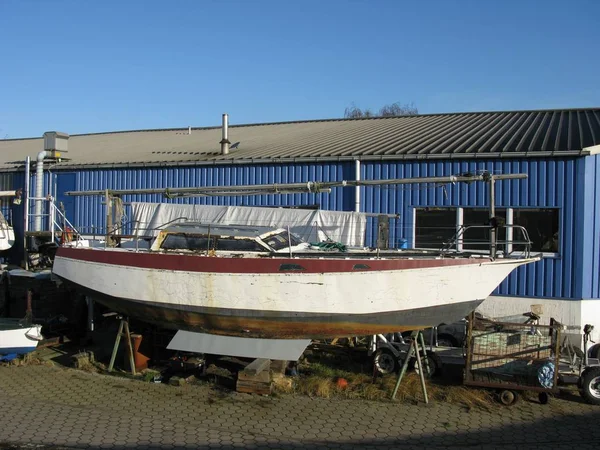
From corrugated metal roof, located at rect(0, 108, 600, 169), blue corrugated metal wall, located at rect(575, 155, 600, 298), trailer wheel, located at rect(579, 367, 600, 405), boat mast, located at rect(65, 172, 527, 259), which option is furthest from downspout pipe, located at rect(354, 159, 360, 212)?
trailer wheel, located at rect(579, 367, 600, 405)

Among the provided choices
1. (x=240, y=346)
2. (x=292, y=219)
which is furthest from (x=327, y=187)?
(x=240, y=346)

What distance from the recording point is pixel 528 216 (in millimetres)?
12742

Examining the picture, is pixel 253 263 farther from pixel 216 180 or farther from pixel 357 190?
pixel 216 180

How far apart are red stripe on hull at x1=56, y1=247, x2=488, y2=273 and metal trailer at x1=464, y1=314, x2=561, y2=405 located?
1.22m

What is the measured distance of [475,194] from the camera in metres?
13.0

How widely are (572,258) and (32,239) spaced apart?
13.9 meters

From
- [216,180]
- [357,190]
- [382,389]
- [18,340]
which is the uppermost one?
[216,180]

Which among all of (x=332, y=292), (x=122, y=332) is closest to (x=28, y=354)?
(x=122, y=332)

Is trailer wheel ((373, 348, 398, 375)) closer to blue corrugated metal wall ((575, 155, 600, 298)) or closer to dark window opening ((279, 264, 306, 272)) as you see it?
dark window opening ((279, 264, 306, 272))

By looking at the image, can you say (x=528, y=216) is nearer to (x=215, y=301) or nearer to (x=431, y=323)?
(x=431, y=323)

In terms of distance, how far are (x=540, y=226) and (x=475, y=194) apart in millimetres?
1543

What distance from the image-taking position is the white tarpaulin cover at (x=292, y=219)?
41.8ft

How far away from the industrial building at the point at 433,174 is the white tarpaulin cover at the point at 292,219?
3.62 feet

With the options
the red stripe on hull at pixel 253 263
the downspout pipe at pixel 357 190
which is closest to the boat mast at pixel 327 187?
the red stripe on hull at pixel 253 263
